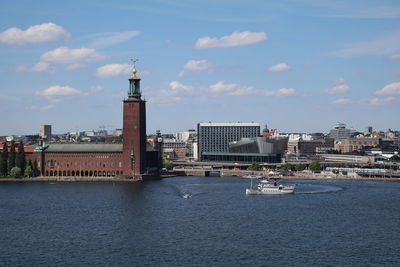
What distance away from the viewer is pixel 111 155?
409 feet

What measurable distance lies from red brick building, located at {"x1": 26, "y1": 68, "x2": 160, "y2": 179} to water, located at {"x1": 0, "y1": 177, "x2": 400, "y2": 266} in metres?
26.6

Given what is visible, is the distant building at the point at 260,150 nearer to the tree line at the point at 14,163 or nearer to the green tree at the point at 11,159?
the tree line at the point at 14,163

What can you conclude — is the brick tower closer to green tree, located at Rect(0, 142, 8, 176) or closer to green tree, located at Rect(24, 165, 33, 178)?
green tree, located at Rect(24, 165, 33, 178)

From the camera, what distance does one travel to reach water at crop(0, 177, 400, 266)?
4756 cm

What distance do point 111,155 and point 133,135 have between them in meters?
6.17

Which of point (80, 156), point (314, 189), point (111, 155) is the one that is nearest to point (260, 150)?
point (111, 155)

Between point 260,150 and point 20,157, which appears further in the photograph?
point 260,150

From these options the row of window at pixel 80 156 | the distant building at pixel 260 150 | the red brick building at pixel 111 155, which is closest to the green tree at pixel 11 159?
the red brick building at pixel 111 155

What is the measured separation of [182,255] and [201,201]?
114 feet

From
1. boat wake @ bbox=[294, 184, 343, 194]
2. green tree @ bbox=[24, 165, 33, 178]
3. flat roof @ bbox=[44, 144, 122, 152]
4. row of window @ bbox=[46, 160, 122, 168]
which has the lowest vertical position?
boat wake @ bbox=[294, 184, 343, 194]

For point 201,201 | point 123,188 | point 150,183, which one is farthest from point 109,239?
point 150,183

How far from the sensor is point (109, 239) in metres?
54.7

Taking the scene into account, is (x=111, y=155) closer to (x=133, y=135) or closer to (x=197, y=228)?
(x=133, y=135)

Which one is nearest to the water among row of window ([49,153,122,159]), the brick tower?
the brick tower
